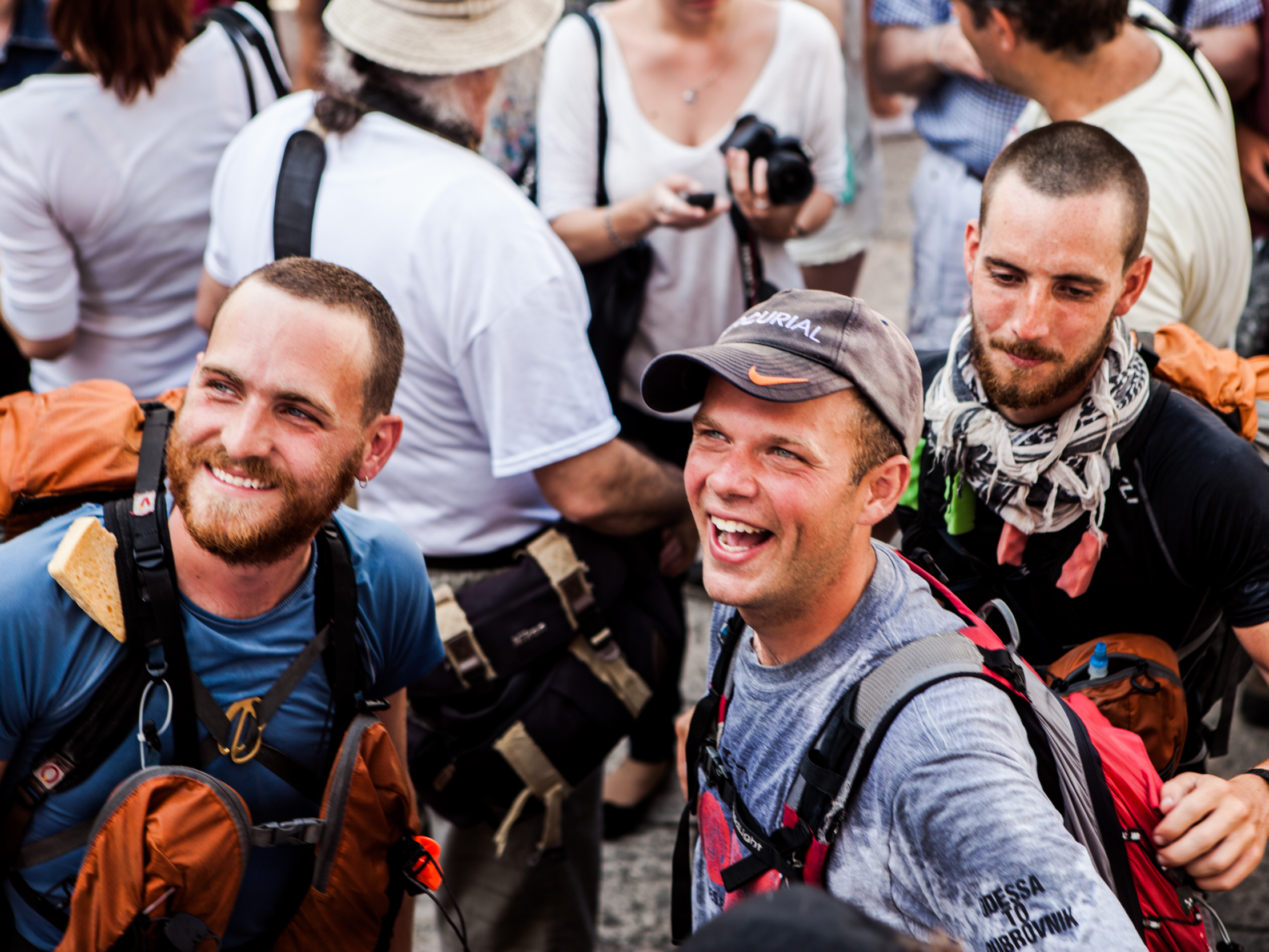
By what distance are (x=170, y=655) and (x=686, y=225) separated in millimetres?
1706

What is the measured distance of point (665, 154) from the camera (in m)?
3.09

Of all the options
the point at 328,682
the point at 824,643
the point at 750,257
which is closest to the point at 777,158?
the point at 750,257

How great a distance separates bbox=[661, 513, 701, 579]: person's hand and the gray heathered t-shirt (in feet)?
3.62

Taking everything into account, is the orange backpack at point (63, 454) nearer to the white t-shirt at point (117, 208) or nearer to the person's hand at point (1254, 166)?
the white t-shirt at point (117, 208)

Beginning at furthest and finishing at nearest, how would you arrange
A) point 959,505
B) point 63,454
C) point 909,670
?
1. point 959,505
2. point 63,454
3. point 909,670

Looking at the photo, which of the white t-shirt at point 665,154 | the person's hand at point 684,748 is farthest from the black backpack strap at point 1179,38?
the person's hand at point 684,748

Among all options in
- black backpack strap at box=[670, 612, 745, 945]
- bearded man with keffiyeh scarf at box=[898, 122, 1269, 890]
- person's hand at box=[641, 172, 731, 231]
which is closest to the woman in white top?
person's hand at box=[641, 172, 731, 231]

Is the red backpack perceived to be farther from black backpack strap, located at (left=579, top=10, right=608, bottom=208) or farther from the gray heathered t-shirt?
black backpack strap, located at (left=579, top=10, right=608, bottom=208)

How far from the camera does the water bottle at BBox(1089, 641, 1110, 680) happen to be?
1.96 metres

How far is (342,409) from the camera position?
1.81 meters

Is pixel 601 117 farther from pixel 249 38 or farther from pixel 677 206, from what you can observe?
pixel 249 38

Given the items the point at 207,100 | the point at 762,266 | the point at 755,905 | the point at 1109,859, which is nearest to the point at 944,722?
the point at 1109,859

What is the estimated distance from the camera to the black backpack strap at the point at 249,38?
311 cm

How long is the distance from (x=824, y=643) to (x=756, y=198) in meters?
1.65
